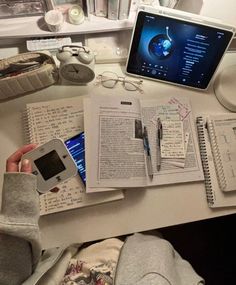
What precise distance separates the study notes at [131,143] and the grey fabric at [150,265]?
0.49ft

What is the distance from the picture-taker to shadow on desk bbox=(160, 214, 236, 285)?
136 centimetres

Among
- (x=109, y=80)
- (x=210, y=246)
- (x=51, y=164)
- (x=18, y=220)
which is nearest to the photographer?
(x=18, y=220)

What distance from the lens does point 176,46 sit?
0.89 metres

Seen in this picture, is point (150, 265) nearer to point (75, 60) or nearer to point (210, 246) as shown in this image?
point (75, 60)

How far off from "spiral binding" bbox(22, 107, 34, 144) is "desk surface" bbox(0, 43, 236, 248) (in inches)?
0.5

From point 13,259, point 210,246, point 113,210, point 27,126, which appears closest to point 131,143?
point 113,210

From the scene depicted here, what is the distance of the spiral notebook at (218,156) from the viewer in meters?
0.86

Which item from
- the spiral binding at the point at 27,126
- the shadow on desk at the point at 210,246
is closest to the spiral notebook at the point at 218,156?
the spiral binding at the point at 27,126

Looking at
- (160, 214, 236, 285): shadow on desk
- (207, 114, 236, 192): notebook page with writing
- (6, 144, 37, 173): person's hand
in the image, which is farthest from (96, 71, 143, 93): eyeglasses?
(160, 214, 236, 285): shadow on desk

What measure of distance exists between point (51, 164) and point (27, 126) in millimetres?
170

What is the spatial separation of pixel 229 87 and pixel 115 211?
1.66 ft

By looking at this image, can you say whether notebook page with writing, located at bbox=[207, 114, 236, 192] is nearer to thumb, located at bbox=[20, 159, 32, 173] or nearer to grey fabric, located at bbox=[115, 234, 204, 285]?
grey fabric, located at bbox=[115, 234, 204, 285]

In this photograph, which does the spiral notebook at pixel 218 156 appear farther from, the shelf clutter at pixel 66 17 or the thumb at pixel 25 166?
the thumb at pixel 25 166

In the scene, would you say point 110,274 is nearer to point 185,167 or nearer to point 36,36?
point 185,167
